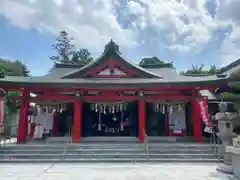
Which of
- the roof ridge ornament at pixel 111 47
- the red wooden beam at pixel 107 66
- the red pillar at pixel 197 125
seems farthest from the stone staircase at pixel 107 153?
the roof ridge ornament at pixel 111 47

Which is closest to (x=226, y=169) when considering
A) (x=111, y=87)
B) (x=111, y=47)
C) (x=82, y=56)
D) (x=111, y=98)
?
(x=111, y=87)

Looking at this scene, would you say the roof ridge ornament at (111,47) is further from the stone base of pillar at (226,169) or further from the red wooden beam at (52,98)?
the stone base of pillar at (226,169)

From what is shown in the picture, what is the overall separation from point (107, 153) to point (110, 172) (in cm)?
261

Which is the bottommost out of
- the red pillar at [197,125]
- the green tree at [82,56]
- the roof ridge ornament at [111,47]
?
the red pillar at [197,125]

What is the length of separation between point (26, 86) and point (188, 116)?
928cm

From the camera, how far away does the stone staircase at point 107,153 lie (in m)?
9.81

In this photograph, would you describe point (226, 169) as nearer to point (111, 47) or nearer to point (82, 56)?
point (111, 47)

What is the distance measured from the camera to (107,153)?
34.1ft

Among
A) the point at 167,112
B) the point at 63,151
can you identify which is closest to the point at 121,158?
the point at 63,151

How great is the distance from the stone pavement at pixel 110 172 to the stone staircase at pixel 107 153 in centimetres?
70

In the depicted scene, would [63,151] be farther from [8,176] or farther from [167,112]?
[167,112]

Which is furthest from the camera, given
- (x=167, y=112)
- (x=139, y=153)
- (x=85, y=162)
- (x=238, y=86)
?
(x=167, y=112)

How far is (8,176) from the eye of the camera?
7.27 m

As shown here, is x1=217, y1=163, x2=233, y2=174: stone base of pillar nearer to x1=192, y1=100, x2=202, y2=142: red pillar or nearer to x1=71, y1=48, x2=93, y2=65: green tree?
x1=192, y1=100, x2=202, y2=142: red pillar
